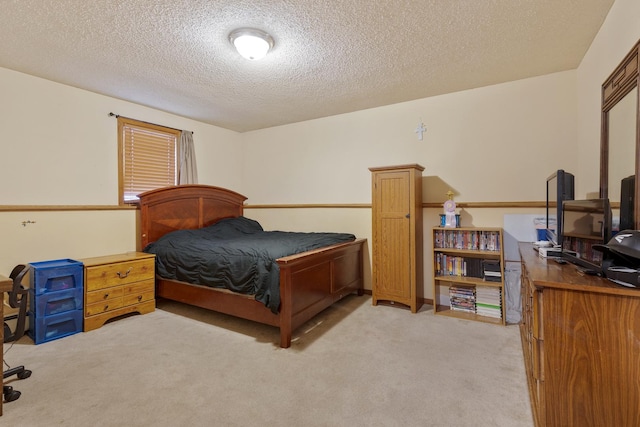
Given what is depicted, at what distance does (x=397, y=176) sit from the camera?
3.37 m

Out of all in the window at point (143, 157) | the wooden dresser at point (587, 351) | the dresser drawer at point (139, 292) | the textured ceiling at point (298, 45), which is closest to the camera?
the wooden dresser at point (587, 351)

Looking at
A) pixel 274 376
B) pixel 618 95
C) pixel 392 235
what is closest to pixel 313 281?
pixel 274 376

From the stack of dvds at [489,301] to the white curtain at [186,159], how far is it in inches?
155

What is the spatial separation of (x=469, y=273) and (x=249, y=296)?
7.55ft

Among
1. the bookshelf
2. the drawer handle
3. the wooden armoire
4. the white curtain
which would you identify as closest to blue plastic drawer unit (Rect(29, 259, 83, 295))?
the drawer handle

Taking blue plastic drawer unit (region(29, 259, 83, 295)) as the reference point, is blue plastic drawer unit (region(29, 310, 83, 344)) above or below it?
below

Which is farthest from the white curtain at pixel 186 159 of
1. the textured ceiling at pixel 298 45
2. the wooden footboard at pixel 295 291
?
the wooden footboard at pixel 295 291

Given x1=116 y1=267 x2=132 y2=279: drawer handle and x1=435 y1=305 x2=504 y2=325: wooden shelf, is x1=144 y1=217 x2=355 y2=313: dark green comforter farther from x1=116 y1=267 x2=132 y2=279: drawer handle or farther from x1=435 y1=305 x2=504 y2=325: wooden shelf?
x1=435 y1=305 x2=504 y2=325: wooden shelf

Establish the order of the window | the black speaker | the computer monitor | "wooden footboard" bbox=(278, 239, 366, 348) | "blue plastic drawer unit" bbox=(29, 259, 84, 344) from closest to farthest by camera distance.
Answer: the computer monitor
the black speaker
"wooden footboard" bbox=(278, 239, 366, 348)
"blue plastic drawer unit" bbox=(29, 259, 84, 344)
the window

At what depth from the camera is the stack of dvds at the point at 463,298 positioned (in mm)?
3184

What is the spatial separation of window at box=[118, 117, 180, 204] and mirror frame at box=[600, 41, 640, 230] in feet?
14.9

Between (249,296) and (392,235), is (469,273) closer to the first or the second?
(392,235)

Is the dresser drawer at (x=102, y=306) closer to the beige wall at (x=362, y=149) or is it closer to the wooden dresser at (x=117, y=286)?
the wooden dresser at (x=117, y=286)

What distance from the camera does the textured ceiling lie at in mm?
1996
